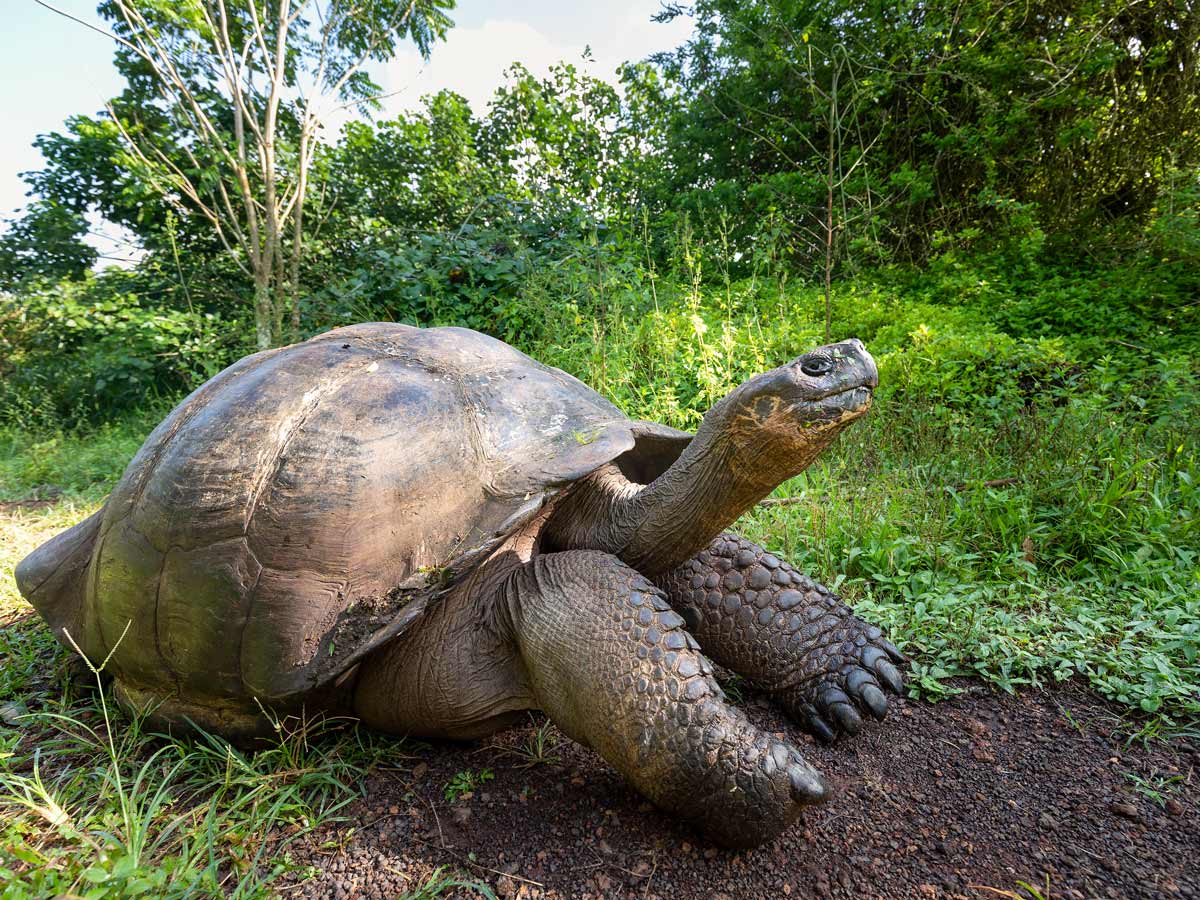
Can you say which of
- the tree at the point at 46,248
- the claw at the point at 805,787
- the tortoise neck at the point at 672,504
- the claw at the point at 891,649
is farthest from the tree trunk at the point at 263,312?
the claw at the point at 805,787

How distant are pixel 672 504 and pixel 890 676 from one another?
1.02m

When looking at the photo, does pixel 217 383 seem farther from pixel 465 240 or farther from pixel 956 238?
pixel 956 238

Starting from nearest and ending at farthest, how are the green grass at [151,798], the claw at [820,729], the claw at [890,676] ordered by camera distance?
the green grass at [151,798], the claw at [820,729], the claw at [890,676]

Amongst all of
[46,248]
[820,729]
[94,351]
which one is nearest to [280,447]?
[820,729]

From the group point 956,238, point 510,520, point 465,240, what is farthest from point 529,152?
point 510,520

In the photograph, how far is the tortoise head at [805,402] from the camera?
1.57m

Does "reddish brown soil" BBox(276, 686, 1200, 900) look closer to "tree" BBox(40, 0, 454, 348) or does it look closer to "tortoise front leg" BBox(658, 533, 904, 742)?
"tortoise front leg" BBox(658, 533, 904, 742)

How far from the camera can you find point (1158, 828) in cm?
147

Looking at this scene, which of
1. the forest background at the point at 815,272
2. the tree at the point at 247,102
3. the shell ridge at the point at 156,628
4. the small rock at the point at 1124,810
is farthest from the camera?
the tree at the point at 247,102

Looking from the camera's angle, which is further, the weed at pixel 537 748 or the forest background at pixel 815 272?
the forest background at pixel 815 272

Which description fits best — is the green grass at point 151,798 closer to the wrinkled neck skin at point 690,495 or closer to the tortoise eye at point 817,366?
the wrinkled neck skin at point 690,495

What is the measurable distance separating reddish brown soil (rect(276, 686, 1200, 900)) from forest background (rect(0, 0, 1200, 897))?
31 cm

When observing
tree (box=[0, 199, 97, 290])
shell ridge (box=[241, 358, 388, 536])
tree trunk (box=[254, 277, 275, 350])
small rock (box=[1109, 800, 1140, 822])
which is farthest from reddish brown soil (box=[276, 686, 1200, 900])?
tree (box=[0, 199, 97, 290])

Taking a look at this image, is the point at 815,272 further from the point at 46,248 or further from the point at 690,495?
the point at 46,248
